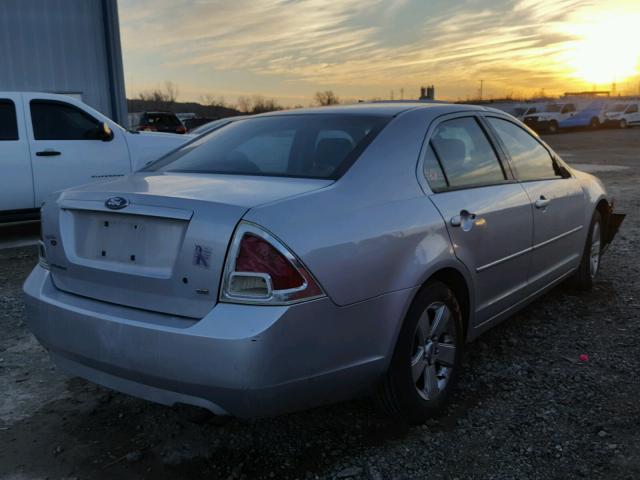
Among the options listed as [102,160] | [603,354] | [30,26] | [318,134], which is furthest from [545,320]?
[30,26]

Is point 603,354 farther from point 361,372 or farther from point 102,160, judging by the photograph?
point 102,160

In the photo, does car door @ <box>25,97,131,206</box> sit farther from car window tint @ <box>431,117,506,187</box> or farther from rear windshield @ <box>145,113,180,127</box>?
rear windshield @ <box>145,113,180,127</box>

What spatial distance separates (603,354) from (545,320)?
0.67m

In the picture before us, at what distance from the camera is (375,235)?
8.32 feet

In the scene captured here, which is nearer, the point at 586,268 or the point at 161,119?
the point at 586,268

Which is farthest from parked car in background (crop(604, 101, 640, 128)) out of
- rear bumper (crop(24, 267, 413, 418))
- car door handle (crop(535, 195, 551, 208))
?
rear bumper (crop(24, 267, 413, 418))

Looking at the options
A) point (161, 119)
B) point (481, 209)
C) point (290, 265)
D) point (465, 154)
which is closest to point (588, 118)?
point (161, 119)

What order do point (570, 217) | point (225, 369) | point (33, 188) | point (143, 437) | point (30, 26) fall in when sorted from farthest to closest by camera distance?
point (30, 26) < point (33, 188) < point (570, 217) < point (143, 437) < point (225, 369)

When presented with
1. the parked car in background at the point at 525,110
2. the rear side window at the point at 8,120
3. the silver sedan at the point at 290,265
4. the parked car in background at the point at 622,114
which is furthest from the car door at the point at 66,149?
the parked car in background at the point at 622,114

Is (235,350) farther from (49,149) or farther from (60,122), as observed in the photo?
(60,122)

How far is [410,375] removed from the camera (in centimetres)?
277

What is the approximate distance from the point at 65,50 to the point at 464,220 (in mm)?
13880

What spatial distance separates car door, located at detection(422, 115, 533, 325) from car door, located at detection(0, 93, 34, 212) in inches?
230

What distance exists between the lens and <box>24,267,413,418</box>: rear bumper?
85.7 inches
